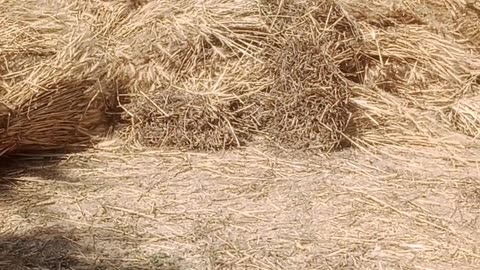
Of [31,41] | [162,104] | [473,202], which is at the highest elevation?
[31,41]

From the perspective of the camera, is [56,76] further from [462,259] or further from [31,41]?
[462,259]

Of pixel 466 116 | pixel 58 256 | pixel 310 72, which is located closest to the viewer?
pixel 58 256

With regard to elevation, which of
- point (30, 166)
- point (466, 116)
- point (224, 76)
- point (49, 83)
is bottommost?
point (466, 116)

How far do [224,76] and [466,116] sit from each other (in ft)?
4.46

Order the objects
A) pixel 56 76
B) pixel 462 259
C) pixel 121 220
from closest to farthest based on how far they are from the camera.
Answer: pixel 462 259 → pixel 121 220 → pixel 56 76

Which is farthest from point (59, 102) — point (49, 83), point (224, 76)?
point (224, 76)

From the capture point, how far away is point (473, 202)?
3.63m

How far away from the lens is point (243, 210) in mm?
3500

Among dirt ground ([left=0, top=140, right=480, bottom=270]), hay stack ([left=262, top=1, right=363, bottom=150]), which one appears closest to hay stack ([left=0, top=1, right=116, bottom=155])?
dirt ground ([left=0, top=140, right=480, bottom=270])

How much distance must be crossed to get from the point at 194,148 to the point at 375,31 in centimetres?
132

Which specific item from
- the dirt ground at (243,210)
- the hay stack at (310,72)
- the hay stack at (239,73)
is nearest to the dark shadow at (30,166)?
the dirt ground at (243,210)

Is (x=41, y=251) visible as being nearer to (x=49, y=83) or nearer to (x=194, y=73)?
(x=49, y=83)

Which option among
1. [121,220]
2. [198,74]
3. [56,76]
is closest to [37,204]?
[121,220]

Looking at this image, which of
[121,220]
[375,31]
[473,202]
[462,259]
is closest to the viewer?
[462,259]
